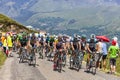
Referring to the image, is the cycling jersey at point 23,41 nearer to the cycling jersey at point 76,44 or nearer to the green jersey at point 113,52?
the cycling jersey at point 76,44

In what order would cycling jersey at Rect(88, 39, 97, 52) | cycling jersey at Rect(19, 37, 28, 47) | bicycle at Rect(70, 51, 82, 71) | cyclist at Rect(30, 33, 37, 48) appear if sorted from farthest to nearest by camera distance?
cycling jersey at Rect(19, 37, 28, 47) < cyclist at Rect(30, 33, 37, 48) < bicycle at Rect(70, 51, 82, 71) < cycling jersey at Rect(88, 39, 97, 52)

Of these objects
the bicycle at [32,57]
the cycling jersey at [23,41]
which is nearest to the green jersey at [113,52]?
the bicycle at [32,57]

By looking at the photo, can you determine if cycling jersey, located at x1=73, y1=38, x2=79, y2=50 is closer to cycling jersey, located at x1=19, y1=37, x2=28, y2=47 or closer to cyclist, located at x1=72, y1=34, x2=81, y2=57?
cyclist, located at x1=72, y1=34, x2=81, y2=57

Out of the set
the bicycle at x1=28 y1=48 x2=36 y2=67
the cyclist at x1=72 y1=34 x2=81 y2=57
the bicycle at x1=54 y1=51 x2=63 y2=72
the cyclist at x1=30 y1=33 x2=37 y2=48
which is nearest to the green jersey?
the cyclist at x1=72 y1=34 x2=81 y2=57

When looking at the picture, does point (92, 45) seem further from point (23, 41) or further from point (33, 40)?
point (23, 41)

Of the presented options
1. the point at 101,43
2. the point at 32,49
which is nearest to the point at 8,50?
the point at 32,49

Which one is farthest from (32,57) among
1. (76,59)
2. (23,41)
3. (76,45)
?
(76,45)

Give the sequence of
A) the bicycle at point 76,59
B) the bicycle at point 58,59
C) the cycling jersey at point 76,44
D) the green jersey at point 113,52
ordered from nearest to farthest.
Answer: the bicycle at point 58,59 < the bicycle at point 76,59 < the cycling jersey at point 76,44 < the green jersey at point 113,52

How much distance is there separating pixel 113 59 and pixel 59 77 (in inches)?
261

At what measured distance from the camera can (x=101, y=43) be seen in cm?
3084

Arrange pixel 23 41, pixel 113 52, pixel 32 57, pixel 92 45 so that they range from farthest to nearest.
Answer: pixel 23 41
pixel 32 57
pixel 113 52
pixel 92 45

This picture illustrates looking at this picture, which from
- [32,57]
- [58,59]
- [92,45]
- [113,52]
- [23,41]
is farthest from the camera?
[23,41]

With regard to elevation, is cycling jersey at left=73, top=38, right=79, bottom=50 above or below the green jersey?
above

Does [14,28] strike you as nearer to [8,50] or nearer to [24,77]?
[8,50]
